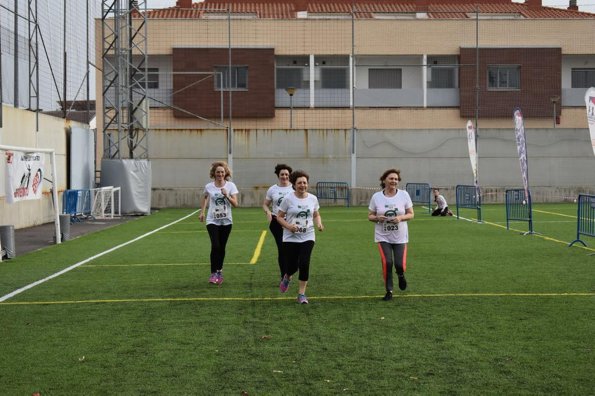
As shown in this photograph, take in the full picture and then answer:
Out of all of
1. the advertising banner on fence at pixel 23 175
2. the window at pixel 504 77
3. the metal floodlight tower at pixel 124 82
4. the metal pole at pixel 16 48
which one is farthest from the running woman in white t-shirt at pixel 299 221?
the window at pixel 504 77

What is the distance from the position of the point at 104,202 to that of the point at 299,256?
2390 centimetres

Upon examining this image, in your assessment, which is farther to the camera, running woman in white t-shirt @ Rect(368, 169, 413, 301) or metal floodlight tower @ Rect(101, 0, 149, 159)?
metal floodlight tower @ Rect(101, 0, 149, 159)

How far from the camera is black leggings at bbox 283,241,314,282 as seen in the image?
37.7ft

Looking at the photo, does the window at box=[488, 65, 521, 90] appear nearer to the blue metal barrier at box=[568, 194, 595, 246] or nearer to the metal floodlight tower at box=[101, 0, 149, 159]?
the metal floodlight tower at box=[101, 0, 149, 159]

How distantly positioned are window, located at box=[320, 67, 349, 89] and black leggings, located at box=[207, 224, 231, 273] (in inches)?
1484

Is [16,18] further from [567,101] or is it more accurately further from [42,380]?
[567,101]

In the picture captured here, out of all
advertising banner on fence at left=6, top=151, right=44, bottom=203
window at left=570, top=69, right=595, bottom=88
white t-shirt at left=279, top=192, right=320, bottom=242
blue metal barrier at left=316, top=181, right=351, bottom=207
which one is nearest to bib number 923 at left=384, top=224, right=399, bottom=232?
white t-shirt at left=279, top=192, right=320, bottom=242

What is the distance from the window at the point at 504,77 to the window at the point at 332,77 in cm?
807

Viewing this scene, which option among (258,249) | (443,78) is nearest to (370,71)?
(443,78)

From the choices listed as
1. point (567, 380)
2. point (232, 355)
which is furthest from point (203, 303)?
point (567, 380)

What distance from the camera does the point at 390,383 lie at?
23.4 ft

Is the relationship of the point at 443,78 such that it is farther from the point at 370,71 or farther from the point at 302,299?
the point at 302,299

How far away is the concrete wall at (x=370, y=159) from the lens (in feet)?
140

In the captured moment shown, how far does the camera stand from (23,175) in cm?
1997
